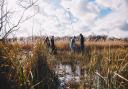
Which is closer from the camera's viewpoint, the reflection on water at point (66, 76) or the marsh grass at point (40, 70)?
the marsh grass at point (40, 70)

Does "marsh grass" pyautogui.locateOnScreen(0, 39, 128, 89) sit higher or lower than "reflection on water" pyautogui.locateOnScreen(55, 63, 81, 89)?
higher

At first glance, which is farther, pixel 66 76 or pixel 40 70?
pixel 66 76

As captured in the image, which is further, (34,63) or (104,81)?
(34,63)

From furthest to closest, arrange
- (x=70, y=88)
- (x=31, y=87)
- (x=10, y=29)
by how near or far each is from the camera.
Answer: (x=10, y=29) < (x=70, y=88) < (x=31, y=87)

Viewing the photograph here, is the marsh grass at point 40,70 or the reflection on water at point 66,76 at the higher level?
the marsh grass at point 40,70

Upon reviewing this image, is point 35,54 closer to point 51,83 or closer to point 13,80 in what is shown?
point 51,83

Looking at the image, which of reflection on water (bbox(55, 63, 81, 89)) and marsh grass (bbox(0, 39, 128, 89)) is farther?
reflection on water (bbox(55, 63, 81, 89))

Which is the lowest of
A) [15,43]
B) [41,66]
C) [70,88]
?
[70,88]

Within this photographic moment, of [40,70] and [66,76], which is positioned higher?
[40,70]

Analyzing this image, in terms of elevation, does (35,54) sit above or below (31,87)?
above

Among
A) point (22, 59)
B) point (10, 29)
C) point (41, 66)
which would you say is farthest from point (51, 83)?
point (10, 29)

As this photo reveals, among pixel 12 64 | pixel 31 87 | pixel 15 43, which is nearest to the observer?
pixel 31 87

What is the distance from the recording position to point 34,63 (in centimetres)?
771

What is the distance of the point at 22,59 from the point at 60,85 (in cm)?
189
